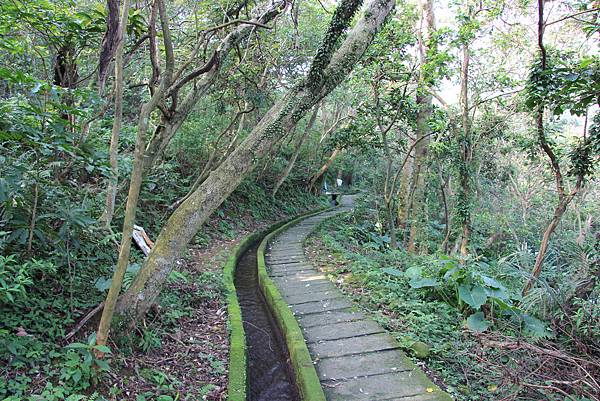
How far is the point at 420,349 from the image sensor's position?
4.05m

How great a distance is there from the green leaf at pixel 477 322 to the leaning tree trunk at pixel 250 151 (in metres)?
3.05

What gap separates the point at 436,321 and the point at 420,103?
20.4 feet

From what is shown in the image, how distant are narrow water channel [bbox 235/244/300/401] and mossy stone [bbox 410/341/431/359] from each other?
4.24 feet

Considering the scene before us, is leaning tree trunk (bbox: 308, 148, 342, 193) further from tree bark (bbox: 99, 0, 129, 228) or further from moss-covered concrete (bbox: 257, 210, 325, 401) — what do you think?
tree bark (bbox: 99, 0, 129, 228)

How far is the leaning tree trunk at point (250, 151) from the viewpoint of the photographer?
12.5 ft

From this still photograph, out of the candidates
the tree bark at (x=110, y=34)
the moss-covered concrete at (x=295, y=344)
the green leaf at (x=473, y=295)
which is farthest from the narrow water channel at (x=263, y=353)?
the tree bark at (x=110, y=34)

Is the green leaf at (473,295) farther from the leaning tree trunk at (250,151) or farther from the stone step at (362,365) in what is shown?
the leaning tree trunk at (250,151)

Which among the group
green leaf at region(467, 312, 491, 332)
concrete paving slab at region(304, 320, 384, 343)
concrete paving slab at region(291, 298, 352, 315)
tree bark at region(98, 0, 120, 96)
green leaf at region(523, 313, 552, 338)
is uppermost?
tree bark at region(98, 0, 120, 96)

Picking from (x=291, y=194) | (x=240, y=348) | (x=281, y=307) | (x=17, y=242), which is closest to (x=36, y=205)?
(x=17, y=242)

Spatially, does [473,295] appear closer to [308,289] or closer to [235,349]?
[308,289]

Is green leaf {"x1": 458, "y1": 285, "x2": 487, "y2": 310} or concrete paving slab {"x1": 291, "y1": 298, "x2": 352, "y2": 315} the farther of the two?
concrete paving slab {"x1": 291, "y1": 298, "x2": 352, "y2": 315}

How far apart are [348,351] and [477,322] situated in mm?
1562

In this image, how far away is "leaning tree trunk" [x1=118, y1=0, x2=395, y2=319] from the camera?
380 cm

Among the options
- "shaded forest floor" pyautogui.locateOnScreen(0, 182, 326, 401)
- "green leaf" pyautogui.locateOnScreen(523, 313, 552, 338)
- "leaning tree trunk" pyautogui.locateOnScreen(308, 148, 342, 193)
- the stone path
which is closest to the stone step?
the stone path
